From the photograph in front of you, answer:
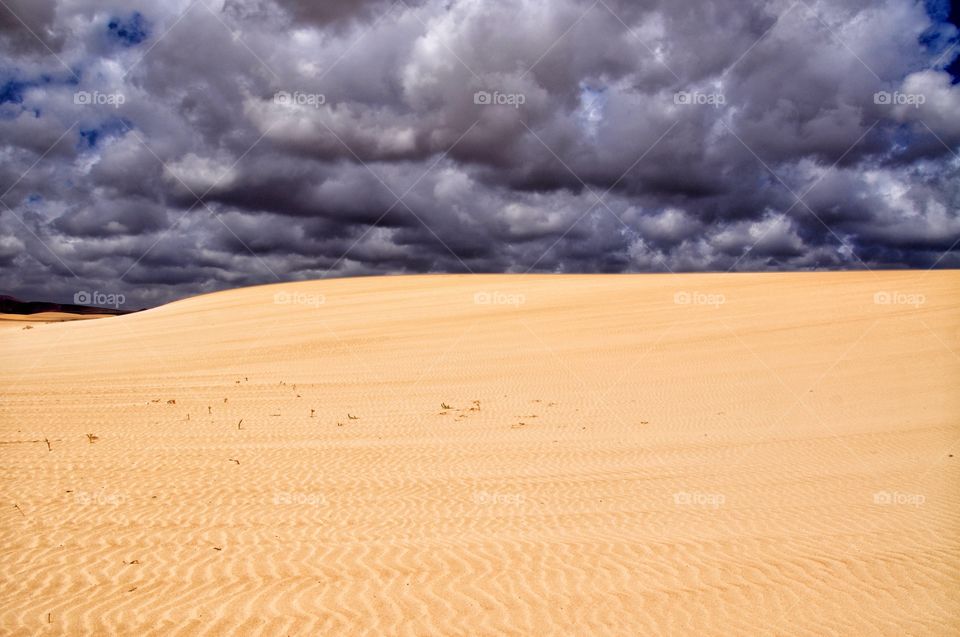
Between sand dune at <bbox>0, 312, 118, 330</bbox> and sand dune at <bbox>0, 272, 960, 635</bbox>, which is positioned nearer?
sand dune at <bbox>0, 272, 960, 635</bbox>

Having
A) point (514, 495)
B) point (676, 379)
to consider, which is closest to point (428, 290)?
point (676, 379)

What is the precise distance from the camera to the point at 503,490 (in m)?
9.70

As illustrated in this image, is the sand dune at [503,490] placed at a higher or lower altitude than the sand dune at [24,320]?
lower

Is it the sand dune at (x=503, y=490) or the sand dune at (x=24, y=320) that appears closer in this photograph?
the sand dune at (x=503, y=490)

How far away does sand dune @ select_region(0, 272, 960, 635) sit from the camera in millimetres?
5945

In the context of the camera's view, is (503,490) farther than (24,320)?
No

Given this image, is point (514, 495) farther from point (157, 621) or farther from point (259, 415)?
point (259, 415)

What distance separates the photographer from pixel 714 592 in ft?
20.3

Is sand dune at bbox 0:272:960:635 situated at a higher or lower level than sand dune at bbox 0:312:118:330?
lower

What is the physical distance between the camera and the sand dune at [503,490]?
595cm

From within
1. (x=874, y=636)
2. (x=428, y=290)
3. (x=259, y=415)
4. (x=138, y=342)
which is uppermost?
(x=428, y=290)

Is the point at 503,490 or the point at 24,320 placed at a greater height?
the point at 24,320

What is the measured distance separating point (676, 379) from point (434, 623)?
15.2 metres

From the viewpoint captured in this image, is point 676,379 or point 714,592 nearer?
point 714,592
